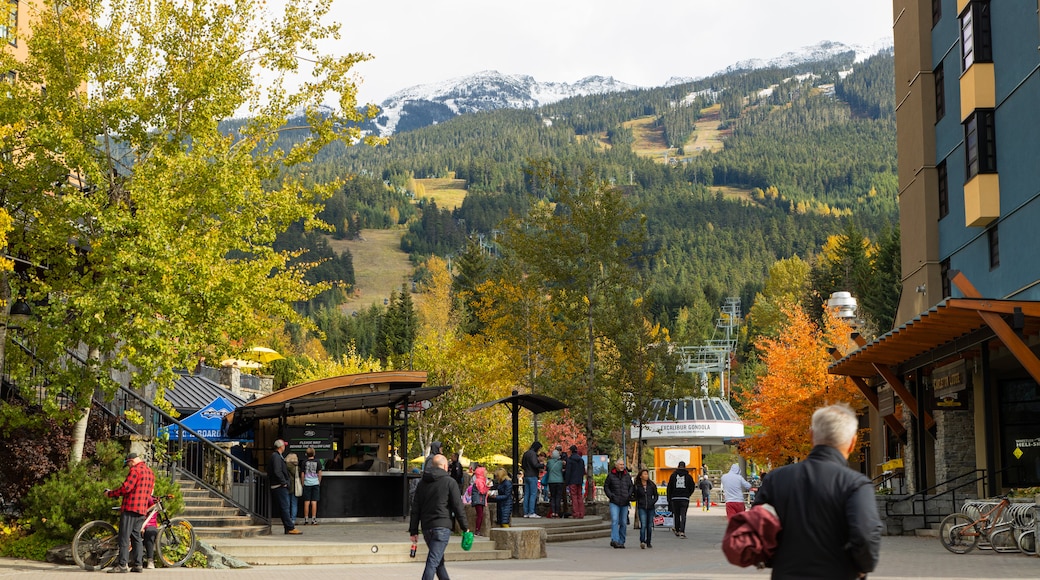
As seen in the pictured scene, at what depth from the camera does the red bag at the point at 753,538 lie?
18.8ft

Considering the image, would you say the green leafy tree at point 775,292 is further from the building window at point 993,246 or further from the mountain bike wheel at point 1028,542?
the mountain bike wheel at point 1028,542

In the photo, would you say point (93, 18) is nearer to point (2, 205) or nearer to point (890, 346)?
point (2, 205)

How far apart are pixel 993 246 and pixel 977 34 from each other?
191 inches

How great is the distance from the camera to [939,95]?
3078cm

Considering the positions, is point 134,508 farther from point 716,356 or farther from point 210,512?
point 716,356

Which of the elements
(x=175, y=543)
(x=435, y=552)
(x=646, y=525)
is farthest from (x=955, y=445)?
(x=435, y=552)

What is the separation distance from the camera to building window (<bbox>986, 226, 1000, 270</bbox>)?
87.5ft

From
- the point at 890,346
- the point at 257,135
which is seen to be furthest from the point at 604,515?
the point at 257,135

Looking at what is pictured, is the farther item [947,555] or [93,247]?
[947,555]

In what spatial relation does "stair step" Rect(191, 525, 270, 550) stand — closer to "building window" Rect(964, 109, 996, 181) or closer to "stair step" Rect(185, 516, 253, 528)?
"stair step" Rect(185, 516, 253, 528)

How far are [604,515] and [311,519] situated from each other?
406 inches

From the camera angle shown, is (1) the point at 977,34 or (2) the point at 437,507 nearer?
(2) the point at 437,507

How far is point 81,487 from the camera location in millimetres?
17141

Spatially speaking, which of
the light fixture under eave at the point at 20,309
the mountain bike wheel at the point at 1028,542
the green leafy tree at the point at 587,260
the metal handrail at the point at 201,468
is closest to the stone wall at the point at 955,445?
the mountain bike wheel at the point at 1028,542
